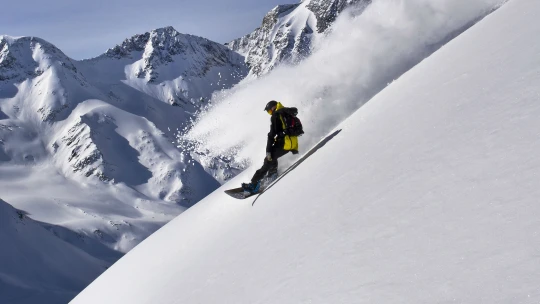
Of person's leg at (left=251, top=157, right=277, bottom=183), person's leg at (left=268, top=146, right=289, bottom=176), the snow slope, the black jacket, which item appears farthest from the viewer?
person's leg at (left=251, top=157, right=277, bottom=183)

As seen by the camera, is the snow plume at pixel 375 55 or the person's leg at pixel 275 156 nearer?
the person's leg at pixel 275 156

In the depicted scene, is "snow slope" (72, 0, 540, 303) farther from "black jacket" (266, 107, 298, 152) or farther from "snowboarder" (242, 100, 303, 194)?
"black jacket" (266, 107, 298, 152)

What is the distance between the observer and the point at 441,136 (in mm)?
5902

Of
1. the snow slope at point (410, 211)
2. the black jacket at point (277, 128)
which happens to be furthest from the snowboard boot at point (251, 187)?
the black jacket at point (277, 128)

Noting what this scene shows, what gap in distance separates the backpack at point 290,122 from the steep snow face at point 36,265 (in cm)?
8777

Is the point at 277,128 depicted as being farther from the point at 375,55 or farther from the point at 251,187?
the point at 375,55

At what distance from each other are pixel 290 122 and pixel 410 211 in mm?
6239

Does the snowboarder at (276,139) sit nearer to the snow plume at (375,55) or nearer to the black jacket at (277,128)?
the black jacket at (277,128)

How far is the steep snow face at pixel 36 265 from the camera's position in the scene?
88188 mm

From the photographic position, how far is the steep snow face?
88188 mm

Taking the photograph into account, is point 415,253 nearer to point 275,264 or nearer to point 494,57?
point 275,264

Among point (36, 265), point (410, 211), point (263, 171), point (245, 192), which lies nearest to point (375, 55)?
point (263, 171)

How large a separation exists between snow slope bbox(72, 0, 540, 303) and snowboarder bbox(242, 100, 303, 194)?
0.78 m

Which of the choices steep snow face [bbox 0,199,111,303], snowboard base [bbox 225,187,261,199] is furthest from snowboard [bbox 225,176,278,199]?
steep snow face [bbox 0,199,111,303]
